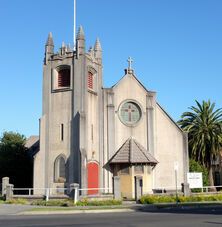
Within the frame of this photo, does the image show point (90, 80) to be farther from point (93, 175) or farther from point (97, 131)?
point (93, 175)

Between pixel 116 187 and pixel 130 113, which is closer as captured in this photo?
pixel 116 187

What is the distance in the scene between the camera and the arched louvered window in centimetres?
3830

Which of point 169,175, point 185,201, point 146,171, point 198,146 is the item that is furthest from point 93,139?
point 198,146

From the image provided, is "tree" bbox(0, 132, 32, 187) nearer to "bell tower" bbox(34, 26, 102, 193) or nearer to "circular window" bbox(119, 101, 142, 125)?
"bell tower" bbox(34, 26, 102, 193)

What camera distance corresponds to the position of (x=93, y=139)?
39.7 metres

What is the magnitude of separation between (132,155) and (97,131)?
4.26m

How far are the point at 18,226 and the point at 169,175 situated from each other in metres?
26.4

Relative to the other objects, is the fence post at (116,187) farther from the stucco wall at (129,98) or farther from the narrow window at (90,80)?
the narrow window at (90,80)

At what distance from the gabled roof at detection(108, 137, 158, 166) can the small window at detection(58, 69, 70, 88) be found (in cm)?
814

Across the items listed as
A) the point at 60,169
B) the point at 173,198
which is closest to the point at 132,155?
the point at 60,169

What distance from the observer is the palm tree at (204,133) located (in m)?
51.0

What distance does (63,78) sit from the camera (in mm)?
40500

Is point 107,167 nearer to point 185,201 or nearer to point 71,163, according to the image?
point 71,163

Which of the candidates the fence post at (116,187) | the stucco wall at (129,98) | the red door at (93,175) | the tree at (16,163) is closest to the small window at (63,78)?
the stucco wall at (129,98)
